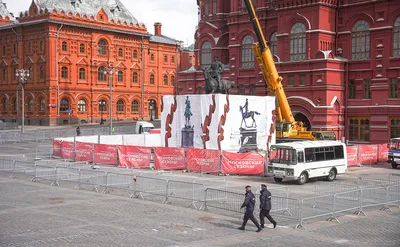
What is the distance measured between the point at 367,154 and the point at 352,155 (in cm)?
198

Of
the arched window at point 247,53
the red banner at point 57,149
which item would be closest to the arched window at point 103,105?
the arched window at point 247,53

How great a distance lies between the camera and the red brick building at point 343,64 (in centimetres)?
4784

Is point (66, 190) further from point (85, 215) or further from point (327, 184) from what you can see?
point (327, 184)

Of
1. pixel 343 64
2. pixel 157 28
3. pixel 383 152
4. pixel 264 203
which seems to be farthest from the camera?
pixel 157 28

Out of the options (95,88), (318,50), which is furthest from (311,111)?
(95,88)

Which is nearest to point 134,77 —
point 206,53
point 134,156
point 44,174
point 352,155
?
point 206,53

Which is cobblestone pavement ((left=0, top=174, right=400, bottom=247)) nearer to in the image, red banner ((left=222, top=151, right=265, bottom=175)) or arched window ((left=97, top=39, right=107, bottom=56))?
red banner ((left=222, top=151, right=265, bottom=175))

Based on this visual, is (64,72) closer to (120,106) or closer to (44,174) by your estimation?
(120,106)

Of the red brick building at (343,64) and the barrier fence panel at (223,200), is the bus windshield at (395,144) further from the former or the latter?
the barrier fence panel at (223,200)

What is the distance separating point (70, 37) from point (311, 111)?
41265 mm

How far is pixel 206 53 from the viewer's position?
64.3m

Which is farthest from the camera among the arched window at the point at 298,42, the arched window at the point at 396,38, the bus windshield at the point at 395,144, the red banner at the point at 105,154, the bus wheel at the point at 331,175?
the arched window at the point at 298,42

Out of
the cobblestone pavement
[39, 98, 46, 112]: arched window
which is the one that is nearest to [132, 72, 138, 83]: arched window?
[39, 98, 46, 112]: arched window

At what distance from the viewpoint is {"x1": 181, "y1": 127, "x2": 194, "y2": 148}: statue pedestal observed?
1517 inches
